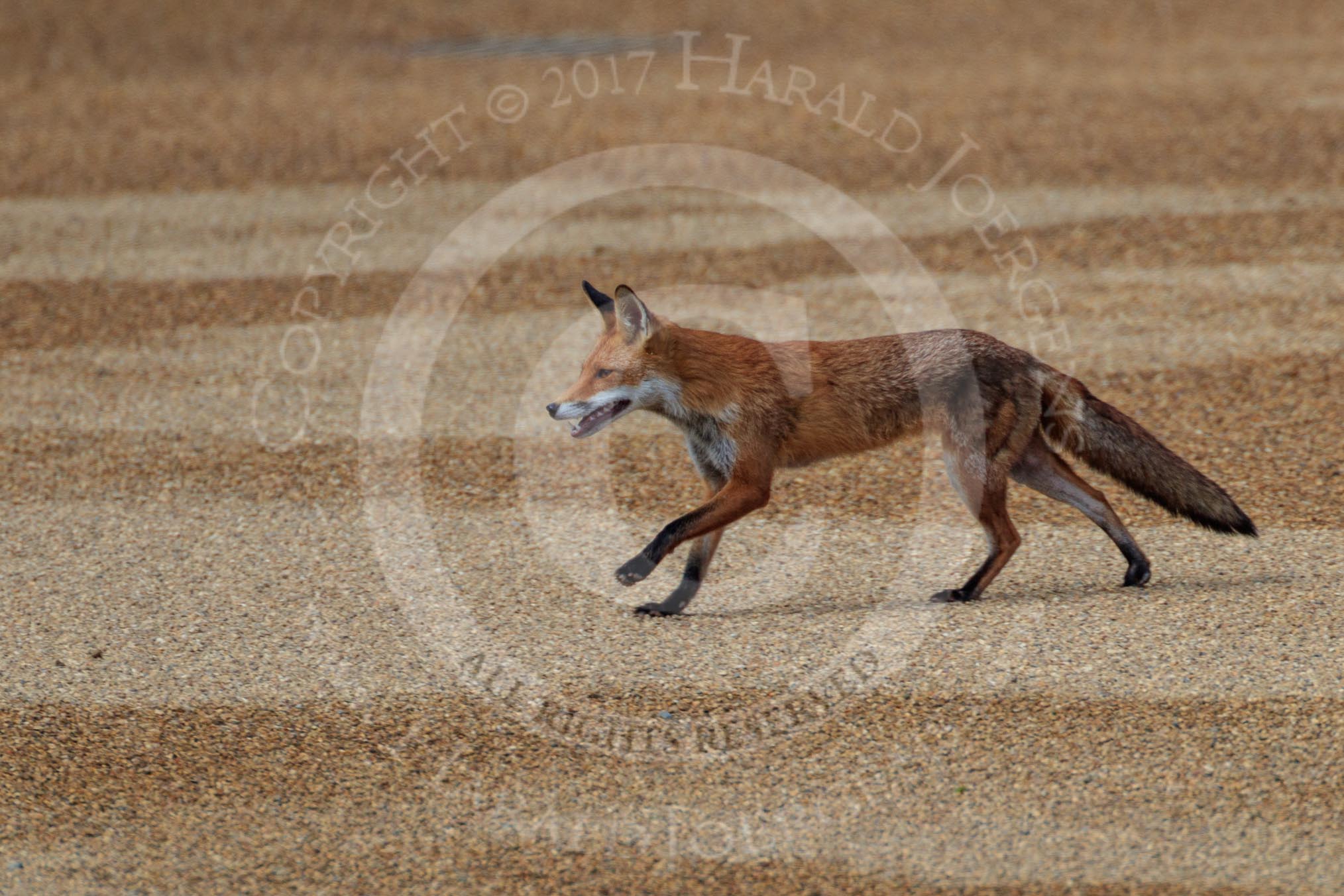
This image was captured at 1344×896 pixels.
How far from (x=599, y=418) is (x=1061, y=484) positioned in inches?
78.5

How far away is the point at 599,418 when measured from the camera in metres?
5.98

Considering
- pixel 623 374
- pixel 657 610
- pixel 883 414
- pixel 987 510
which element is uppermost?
pixel 623 374

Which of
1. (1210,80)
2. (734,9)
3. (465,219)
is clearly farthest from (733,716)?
(734,9)

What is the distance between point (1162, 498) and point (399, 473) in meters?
4.18

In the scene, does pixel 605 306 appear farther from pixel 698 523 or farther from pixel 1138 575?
pixel 1138 575

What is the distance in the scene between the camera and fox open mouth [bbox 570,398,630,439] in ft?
19.5

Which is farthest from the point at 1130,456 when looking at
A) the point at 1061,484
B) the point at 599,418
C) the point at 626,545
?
the point at 626,545

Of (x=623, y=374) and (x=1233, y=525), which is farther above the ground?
(x=623, y=374)

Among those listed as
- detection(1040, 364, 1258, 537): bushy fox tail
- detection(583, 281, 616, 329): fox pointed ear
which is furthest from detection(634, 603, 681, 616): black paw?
detection(1040, 364, 1258, 537): bushy fox tail

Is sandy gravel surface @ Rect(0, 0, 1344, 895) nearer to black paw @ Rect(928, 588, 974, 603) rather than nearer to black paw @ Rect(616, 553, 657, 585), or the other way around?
black paw @ Rect(928, 588, 974, 603)

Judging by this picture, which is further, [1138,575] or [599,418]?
[1138,575]
